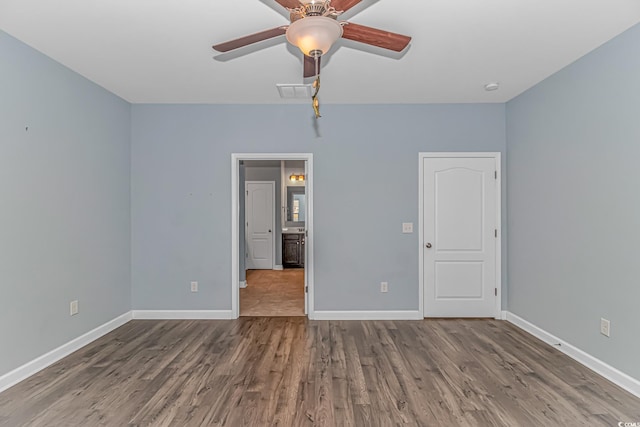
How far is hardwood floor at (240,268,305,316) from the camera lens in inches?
178

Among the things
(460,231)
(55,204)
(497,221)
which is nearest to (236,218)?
(55,204)

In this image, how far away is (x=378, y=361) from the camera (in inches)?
117

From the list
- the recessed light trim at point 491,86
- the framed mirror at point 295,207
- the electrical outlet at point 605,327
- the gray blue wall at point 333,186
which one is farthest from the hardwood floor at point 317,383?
the framed mirror at point 295,207

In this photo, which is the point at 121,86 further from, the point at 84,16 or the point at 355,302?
the point at 355,302

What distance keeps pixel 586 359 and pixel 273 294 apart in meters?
3.96

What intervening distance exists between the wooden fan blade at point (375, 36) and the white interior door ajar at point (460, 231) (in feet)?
7.97

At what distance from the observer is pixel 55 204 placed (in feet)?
9.79

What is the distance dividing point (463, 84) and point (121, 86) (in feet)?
12.0

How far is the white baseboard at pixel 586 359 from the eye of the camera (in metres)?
2.45

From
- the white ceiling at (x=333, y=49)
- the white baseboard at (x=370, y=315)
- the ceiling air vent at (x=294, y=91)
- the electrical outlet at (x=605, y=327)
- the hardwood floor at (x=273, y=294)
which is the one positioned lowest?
the hardwood floor at (x=273, y=294)

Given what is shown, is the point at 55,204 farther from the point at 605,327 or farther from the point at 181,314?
the point at 605,327

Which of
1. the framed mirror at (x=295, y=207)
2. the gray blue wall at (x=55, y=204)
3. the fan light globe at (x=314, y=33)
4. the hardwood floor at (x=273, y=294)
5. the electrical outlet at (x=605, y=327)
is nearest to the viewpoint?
the fan light globe at (x=314, y=33)

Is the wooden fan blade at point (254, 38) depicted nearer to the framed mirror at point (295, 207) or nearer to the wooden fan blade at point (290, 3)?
the wooden fan blade at point (290, 3)

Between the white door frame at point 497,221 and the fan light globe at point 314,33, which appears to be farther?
the white door frame at point 497,221
